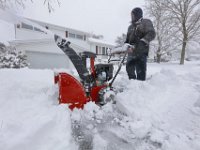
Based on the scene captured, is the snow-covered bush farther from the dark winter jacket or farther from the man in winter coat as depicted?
the dark winter jacket

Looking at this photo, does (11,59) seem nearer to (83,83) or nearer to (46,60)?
(46,60)

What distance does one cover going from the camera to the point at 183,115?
2881 millimetres

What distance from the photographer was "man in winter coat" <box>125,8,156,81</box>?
4016 mm

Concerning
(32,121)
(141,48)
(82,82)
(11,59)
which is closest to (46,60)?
(11,59)

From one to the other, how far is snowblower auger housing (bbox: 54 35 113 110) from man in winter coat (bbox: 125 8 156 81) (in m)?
1.09

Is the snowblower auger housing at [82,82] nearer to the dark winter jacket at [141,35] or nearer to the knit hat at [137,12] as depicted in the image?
the dark winter jacket at [141,35]

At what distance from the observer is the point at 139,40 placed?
4.16m

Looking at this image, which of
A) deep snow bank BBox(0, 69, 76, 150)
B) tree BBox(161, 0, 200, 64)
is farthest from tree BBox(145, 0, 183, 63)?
deep snow bank BBox(0, 69, 76, 150)

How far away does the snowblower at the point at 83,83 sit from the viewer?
277 cm

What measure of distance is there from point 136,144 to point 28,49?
45.4ft

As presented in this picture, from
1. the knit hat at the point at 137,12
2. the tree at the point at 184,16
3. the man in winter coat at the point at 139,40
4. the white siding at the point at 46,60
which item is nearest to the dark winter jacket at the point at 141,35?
the man in winter coat at the point at 139,40

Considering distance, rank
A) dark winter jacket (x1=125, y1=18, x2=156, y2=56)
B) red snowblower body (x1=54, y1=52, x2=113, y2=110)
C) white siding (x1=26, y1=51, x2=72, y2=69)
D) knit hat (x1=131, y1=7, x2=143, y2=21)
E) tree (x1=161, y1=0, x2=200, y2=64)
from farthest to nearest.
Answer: tree (x1=161, y1=0, x2=200, y2=64) → white siding (x1=26, y1=51, x2=72, y2=69) → knit hat (x1=131, y1=7, x2=143, y2=21) → dark winter jacket (x1=125, y1=18, x2=156, y2=56) → red snowblower body (x1=54, y1=52, x2=113, y2=110)

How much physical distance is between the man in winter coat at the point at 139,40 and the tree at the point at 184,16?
15509 millimetres

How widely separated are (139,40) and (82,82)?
177 cm
